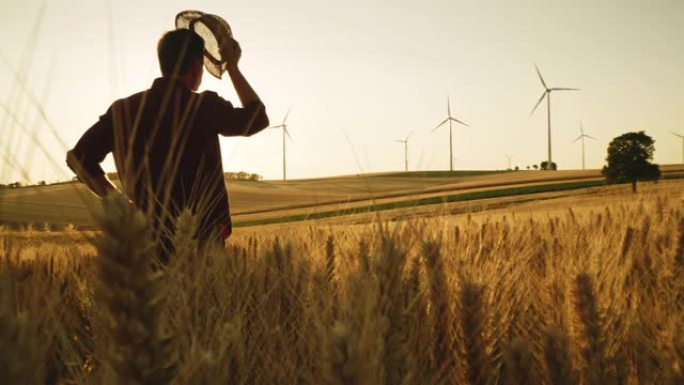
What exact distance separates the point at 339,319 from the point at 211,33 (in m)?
2.97

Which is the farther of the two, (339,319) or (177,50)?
(177,50)

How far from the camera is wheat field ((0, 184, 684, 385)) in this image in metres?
0.77

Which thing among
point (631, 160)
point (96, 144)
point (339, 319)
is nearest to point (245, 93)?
point (96, 144)

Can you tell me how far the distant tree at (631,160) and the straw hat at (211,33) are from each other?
1782 inches

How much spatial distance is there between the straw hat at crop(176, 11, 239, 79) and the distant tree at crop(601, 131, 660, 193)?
1782 inches

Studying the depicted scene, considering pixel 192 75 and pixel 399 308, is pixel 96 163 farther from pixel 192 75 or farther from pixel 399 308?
→ pixel 399 308

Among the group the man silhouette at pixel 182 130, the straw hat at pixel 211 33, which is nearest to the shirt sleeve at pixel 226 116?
the man silhouette at pixel 182 130

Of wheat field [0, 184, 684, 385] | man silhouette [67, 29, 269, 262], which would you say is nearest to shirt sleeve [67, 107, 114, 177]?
man silhouette [67, 29, 269, 262]

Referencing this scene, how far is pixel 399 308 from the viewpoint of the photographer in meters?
1.29

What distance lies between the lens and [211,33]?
3.57 metres

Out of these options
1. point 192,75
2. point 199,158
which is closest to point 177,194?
point 199,158

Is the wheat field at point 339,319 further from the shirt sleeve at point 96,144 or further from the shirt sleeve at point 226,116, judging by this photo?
the shirt sleeve at point 226,116

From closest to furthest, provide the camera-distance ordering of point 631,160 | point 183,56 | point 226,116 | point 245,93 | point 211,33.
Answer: point 183,56
point 226,116
point 245,93
point 211,33
point 631,160

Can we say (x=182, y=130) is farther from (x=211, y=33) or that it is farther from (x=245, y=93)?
(x=211, y=33)
